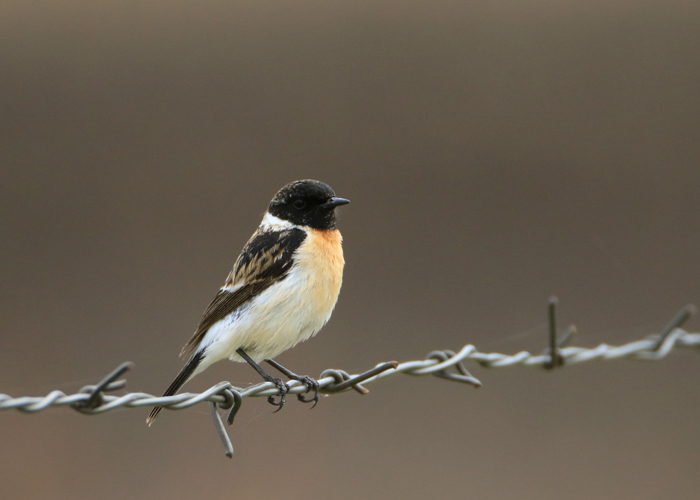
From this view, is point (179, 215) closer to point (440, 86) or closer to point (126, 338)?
point (126, 338)

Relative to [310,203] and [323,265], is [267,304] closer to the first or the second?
[323,265]

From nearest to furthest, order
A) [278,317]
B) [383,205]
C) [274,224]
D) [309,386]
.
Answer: [309,386]
[278,317]
[274,224]
[383,205]

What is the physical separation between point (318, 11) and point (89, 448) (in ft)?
17.4

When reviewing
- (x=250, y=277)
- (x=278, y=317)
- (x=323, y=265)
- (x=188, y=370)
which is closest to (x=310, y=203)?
(x=323, y=265)

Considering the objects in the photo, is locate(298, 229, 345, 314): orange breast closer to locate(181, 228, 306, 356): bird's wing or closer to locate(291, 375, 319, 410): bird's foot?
locate(181, 228, 306, 356): bird's wing

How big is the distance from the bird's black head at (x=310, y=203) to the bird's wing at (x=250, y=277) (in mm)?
255

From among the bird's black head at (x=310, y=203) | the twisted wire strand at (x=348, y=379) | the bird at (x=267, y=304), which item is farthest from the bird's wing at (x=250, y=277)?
the twisted wire strand at (x=348, y=379)

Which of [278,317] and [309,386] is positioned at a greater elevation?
[278,317]

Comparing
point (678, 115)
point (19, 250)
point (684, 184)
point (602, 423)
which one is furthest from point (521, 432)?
point (19, 250)

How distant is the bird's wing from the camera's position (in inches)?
140

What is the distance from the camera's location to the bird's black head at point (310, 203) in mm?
3898

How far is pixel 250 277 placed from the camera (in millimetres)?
3590

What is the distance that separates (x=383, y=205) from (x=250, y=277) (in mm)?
4360

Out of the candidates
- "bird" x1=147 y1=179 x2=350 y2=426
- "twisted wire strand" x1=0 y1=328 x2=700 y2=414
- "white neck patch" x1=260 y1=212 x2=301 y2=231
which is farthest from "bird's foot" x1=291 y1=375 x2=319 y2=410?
"white neck patch" x1=260 y1=212 x2=301 y2=231
